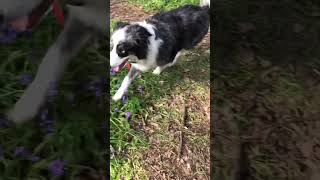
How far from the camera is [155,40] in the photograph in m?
3.01

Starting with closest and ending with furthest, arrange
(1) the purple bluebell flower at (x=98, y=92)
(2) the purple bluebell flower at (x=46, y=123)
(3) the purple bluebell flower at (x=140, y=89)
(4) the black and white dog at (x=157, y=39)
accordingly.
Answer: (2) the purple bluebell flower at (x=46, y=123) < (1) the purple bluebell flower at (x=98, y=92) < (4) the black and white dog at (x=157, y=39) < (3) the purple bluebell flower at (x=140, y=89)

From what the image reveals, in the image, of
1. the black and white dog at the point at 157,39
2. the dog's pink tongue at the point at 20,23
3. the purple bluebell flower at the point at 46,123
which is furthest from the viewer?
the black and white dog at the point at 157,39

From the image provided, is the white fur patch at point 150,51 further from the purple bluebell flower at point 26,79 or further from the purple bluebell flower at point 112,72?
the purple bluebell flower at point 26,79

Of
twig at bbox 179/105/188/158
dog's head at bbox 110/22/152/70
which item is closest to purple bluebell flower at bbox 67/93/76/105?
dog's head at bbox 110/22/152/70

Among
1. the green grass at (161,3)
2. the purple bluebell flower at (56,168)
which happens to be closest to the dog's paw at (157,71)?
the green grass at (161,3)

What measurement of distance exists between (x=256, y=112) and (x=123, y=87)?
2.73 ft

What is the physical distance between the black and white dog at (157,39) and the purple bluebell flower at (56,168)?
2.19 feet

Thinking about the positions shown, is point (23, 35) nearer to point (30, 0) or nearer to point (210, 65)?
point (30, 0)

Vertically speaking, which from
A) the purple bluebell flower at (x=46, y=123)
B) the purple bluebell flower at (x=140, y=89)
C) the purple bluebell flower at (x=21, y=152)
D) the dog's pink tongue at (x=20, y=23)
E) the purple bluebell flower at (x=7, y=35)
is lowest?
the purple bluebell flower at (x=21, y=152)

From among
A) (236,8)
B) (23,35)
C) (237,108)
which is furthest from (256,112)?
(23,35)

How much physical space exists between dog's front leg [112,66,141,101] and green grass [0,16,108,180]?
20cm

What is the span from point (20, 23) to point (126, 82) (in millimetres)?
722

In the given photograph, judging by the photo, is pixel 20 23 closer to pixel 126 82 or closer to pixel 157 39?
pixel 126 82

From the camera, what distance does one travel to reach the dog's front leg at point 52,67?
2502mm
